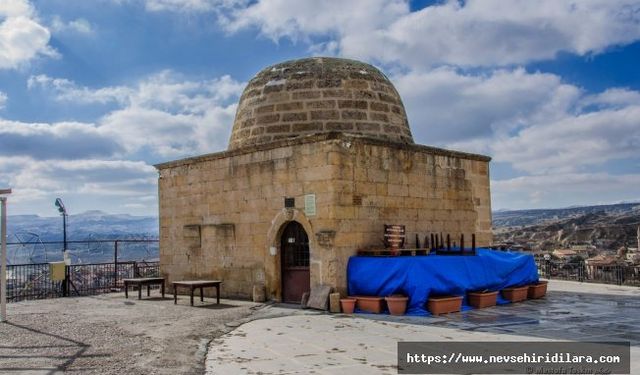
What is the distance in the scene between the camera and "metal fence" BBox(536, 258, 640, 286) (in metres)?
18.5

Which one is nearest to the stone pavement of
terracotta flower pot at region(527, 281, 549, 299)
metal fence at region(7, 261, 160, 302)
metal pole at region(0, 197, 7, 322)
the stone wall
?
terracotta flower pot at region(527, 281, 549, 299)

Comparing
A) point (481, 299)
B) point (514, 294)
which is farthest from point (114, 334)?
point (514, 294)

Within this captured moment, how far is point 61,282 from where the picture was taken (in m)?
18.2

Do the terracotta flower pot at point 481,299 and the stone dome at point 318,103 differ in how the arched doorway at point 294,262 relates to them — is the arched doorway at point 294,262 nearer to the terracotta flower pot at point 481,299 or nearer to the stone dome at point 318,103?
the stone dome at point 318,103

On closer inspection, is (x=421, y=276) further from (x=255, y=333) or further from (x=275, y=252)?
(x=255, y=333)

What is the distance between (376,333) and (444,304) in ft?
9.19

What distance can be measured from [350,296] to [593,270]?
11346 millimetres

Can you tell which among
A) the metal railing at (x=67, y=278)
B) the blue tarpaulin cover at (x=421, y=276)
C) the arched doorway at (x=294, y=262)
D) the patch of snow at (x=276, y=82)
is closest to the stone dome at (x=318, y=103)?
the patch of snow at (x=276, y=82)

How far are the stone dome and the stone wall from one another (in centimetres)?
121

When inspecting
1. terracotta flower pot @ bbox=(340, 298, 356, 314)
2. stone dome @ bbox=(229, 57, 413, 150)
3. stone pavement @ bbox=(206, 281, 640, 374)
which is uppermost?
stone dome @ bbox=(229, 57, 413, 150)

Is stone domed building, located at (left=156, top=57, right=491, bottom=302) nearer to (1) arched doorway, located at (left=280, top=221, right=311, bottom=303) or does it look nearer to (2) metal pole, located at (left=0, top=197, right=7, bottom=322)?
(1) arched doorway, located at (left=280, top=221, right=311, bottom=303)

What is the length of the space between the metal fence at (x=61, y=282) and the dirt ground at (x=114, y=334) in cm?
245

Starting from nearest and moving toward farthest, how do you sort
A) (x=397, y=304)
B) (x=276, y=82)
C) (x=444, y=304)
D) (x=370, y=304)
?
(x=397, y=304) < (x=444, y=304) < (x=370, y=304) < (x=276, y=82)

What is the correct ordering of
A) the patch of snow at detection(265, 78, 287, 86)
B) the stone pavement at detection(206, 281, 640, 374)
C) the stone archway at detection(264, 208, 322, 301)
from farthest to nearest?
the patch of snow at detection(265, 78, 287, 86) → the stone archway at detection(264, 208, 322, 301) → the stone pavement at detection(206, 281, 640, 374)
